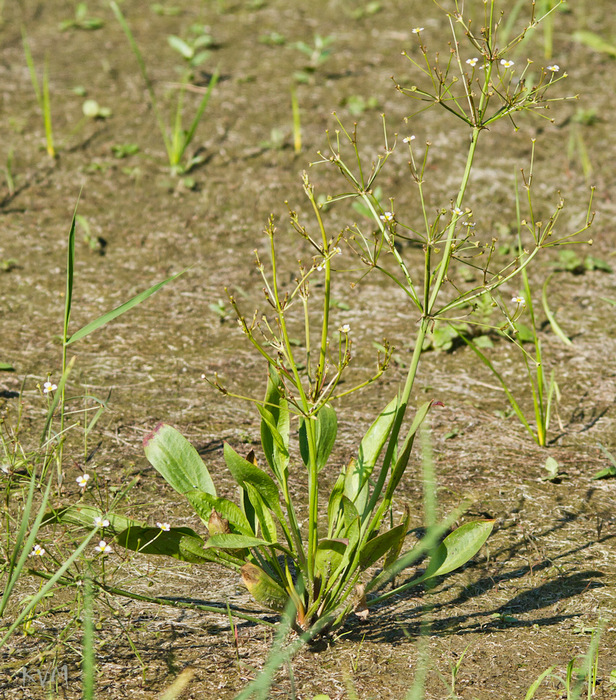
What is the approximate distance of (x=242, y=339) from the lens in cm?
290

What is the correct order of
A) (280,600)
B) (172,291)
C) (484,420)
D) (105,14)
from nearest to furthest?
(280,600) < (484,420) < (172,291) < (105,14)

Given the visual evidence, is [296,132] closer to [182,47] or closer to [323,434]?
[182,47]

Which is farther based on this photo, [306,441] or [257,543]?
[306,441]

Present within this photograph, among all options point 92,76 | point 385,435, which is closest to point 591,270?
point 385,435

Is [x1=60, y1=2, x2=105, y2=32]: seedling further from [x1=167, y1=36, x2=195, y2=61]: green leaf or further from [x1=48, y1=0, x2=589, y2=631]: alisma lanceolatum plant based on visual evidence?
[x1=48, y1=0, x2=589, y2=631]: alisma lanceolatum plant

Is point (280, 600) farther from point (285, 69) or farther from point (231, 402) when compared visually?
point (285, 69)

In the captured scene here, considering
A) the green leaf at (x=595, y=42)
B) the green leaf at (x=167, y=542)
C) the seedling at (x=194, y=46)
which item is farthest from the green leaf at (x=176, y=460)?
the green leaf at (x=595, y=42)

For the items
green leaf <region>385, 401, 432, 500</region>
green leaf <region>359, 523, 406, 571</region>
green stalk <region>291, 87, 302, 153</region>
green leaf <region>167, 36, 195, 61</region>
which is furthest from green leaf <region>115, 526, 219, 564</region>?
green leaf <region>167, 36, 195, 61</region>

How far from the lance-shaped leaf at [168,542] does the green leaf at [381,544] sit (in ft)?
1.09

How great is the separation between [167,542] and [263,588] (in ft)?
0.75

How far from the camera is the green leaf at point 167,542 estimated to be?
5.28 feet

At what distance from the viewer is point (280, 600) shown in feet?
5.41

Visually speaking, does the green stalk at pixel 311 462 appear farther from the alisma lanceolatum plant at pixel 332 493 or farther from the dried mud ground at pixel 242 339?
the dried mud ground at pixel 242 339

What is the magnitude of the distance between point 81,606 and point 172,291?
5.42ft
